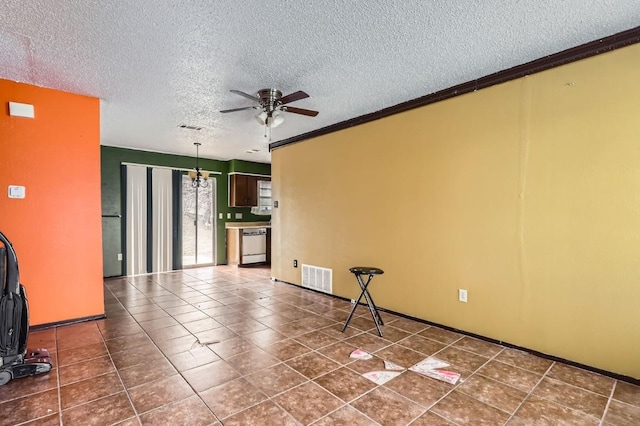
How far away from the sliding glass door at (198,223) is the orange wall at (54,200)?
349cm

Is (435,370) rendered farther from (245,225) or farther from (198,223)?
(198,223)

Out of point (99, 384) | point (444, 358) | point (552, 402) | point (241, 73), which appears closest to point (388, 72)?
point (241, 73)

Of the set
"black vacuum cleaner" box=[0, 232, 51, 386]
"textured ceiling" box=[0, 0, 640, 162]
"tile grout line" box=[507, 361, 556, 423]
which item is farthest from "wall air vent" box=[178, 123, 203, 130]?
"tile grout line" box=[507, 361, 556, 423]

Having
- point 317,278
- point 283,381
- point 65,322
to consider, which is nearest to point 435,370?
point 283,381

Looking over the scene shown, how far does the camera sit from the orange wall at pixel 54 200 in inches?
126

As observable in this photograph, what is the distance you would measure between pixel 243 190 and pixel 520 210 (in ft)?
19.5

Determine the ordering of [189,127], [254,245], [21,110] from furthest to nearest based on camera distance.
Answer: [254,245] < [189,127] < [21,110]

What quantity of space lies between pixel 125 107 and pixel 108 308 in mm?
2499

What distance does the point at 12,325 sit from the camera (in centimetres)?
235

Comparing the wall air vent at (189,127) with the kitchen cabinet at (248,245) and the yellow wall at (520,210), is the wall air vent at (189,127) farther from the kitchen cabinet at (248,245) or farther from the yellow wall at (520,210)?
the kitchen cabinet at (248,245)

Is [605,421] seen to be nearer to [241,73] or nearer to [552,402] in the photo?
[552,402]

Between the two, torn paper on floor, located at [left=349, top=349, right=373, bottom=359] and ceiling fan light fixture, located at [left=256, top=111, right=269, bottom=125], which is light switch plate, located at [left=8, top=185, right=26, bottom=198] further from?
torn paper on floor, located at [left=349, top=349, right=373, bottom=359]

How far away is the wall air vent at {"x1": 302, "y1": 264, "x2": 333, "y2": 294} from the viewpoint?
479 centimetres

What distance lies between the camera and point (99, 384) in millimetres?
2266
